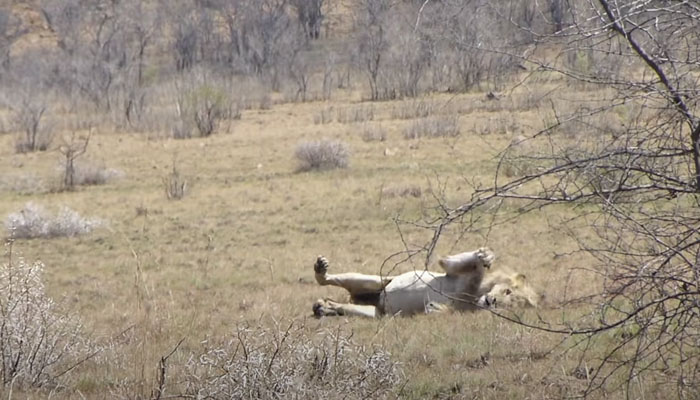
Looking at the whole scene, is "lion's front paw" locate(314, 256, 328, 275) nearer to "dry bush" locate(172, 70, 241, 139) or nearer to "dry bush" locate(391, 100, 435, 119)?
"dry bush" locate(391, 100, 435, 119)

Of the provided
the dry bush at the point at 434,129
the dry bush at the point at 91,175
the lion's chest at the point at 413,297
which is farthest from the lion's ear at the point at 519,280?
the dry bush at the point at 434,129

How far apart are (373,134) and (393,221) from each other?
1429cm

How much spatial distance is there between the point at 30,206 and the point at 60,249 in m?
2.54

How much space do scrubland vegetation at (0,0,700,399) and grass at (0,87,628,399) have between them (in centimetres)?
5

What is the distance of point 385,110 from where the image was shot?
32.7m

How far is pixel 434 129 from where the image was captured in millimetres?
24875

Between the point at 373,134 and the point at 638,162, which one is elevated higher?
the point at 638,162

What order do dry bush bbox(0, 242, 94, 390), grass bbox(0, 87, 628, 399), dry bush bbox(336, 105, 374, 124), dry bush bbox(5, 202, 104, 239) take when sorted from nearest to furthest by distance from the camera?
dry bush bbox(0, 242, 94, 390) < grass bbox(0, 87, 628, 399) < dry bush bbox(5, 202, 104, 239) < dry bush bbox(336, 105, 374, 124)

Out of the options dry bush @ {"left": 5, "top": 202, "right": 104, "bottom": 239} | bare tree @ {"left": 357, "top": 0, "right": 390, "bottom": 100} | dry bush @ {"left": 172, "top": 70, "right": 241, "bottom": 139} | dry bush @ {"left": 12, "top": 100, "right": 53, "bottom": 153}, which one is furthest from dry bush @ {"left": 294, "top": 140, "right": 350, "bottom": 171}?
bare tree @ {"left": 357, "top": 0, "right": 390, "bottom": 100}

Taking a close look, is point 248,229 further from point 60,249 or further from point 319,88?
point 319,88

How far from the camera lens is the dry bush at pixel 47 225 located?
14.3 m

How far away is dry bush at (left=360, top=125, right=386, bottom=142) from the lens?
991 inches

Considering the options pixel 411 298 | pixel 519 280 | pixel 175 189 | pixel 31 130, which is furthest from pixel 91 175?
pixel 519 280

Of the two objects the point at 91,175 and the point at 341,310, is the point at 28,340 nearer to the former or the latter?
the point at 341,310
